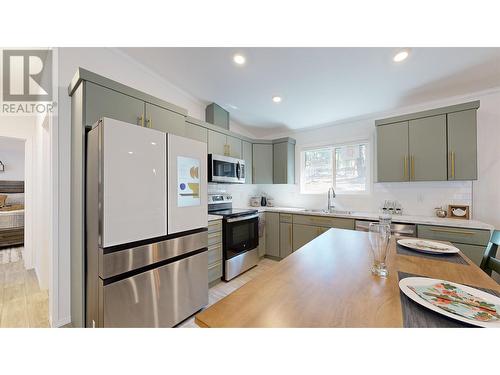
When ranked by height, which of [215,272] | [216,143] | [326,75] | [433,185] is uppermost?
[326,75]

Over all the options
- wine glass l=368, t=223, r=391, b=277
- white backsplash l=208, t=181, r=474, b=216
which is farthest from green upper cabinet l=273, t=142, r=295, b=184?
wine glass l=368, t=223, r=391, b=277

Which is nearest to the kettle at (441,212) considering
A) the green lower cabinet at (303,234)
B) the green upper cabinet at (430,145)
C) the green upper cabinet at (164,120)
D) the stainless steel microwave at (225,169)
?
the green upper cabinet at (430,145)

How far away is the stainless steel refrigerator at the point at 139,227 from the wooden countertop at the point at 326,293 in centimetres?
109

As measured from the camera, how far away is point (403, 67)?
2.03 m

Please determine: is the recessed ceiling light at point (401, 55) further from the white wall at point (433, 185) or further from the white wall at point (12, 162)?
the white wall at point (12, 162)

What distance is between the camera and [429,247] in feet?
4.04

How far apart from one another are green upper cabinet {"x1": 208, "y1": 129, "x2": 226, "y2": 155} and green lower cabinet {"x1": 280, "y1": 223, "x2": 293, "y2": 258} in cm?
159

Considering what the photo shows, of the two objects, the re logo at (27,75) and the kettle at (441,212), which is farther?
the kettle at (441,212)

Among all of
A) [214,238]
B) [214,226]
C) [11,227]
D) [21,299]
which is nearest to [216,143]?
[214,226]

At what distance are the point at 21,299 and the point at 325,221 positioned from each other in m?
3.86

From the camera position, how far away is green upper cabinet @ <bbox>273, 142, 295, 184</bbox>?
12.0 ft

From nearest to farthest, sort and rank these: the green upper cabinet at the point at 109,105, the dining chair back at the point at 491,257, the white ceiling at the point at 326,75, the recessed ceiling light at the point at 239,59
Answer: the dining chair back at the point at 491,257 < the green upper cabinet at the point at 109,105 < the white ceiling at the point at 326,75 < the recessed ceiling light at the point at 239,59

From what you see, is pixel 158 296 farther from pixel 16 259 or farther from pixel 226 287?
pixel 16 259

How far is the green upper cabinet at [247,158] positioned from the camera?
3.52 meters
